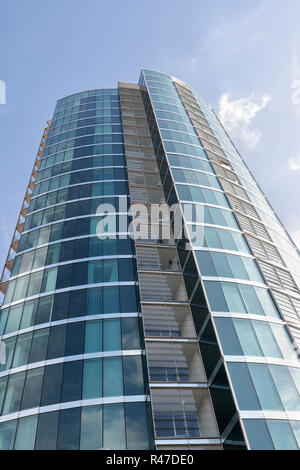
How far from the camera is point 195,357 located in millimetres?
26516

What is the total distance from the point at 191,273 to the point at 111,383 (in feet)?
32.9

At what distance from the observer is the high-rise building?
22.2 meters

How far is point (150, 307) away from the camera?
2900cm

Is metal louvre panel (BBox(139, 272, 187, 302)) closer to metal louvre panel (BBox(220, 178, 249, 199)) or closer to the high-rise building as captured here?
the high-rise building

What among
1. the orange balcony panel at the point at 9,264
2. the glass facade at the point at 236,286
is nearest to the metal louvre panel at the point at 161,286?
the glass facade at the point at 236,286

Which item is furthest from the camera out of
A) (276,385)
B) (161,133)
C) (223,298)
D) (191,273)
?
(161,133)

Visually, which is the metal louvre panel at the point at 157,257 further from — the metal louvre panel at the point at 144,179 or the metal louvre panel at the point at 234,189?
the metal louvre panel at the point at 234,189

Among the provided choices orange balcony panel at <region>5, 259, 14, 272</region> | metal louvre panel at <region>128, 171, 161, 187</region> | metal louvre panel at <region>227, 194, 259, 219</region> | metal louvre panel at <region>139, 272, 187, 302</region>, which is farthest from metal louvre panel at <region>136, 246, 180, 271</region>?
orange balcony panel at <region>5, 259, 14, 272</region>

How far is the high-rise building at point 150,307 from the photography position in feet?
73.0

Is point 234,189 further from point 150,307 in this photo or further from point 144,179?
point 150,307
